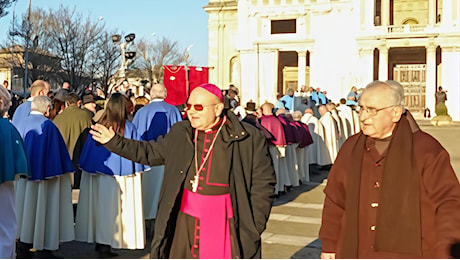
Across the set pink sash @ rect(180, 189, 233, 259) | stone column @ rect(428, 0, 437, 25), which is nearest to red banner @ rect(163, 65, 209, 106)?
pink sash @ rect(180, 189, 233, 259)

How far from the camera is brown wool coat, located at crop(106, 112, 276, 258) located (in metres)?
4.32

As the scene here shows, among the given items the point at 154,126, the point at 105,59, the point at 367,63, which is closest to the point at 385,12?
the point at 367,63

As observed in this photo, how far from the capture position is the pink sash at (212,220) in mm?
4281

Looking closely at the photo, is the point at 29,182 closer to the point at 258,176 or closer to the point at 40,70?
the point at 258,176

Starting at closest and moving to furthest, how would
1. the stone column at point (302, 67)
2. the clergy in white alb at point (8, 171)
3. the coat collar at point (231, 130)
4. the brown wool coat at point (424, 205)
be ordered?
1. the brown wool coat at point (424, 205)
2. the coat collar at point (231, 130)
3. the clergy in white alb at point (8, 171)
4. the stone column at point (302, 67)

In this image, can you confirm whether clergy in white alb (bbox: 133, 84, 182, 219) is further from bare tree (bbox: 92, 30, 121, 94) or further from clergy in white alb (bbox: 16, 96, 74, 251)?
bare tree (bbox: 92, 30, 121, 94)

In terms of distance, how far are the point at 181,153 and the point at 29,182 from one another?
3277mm

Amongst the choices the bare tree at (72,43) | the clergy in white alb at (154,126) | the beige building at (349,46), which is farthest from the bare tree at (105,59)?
the clergy in white alb at (154,126)

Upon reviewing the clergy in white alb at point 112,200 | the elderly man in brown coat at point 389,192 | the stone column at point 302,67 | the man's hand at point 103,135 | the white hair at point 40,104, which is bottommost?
the clergy in white alb at point 112,200

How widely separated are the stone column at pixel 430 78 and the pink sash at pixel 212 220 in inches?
1603

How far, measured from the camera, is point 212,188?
436cm

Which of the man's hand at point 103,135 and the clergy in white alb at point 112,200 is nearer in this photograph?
the man's hand at point 103,135

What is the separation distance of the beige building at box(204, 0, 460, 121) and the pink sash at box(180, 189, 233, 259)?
40.7m

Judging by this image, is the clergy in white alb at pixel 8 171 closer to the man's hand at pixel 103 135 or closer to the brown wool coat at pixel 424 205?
the man's hand at pixel 103 135
